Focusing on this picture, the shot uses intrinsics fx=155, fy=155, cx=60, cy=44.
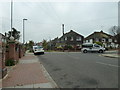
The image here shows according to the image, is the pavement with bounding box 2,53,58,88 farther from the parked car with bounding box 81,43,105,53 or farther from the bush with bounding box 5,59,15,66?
the parked car with bounding box 81,43,105,53

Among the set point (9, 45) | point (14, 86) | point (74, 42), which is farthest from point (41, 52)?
point (74, 42)

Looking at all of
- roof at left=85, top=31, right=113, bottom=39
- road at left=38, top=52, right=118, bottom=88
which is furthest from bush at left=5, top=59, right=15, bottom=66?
roof at left=85, top=31, right=113, bottom=39

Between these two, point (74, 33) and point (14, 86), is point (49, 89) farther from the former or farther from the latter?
point (74, 33)

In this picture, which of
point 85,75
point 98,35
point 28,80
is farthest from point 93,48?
point 98,35

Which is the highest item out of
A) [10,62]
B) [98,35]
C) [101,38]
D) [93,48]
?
[98,35]

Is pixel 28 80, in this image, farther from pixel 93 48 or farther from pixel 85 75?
pixel 93 48

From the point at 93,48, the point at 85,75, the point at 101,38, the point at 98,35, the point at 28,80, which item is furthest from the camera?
the point at 98,35

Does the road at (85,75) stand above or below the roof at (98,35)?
below

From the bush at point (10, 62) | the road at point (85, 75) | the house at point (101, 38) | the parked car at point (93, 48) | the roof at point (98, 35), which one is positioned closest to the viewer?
the road at point (85, 75)

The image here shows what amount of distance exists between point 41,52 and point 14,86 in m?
28.1

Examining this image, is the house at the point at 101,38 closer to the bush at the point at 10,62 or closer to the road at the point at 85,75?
the road at the point at 85,75

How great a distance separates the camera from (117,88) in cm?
602

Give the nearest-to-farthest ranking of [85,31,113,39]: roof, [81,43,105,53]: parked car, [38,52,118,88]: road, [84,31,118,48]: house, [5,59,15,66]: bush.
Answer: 1. [38,52,118,88]: road
2. [5,59,15,66]: bush
3. [81,43,105,53]: parked car
4. [84,31,118,48]: house
5. [85,31,113,39]: roof

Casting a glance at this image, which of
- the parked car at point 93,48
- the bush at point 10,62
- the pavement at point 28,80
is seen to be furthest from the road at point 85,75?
the parked car at point 93,48
